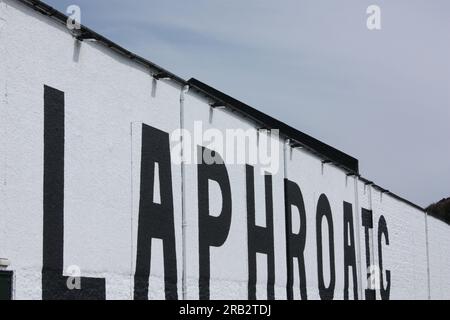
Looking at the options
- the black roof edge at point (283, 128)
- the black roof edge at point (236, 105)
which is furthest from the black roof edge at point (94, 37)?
the black roof edge at point (283, 128)

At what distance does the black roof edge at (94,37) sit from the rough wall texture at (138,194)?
0.35 feet

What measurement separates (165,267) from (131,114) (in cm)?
262

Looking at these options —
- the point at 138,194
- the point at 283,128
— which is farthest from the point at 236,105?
the point at 138,194

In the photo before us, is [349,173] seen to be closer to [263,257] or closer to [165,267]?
[263,257]

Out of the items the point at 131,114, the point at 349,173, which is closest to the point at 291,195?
the point at 349,173

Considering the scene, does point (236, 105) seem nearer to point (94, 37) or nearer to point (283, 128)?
point (283, 128)

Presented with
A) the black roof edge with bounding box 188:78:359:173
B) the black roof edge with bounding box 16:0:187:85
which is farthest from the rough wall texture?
the black roof edge with bounding box 188:78:359:173

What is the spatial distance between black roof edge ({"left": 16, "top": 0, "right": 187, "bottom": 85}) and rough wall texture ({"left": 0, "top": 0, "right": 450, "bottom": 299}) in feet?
0.35

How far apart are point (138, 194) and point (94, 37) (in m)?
2.60

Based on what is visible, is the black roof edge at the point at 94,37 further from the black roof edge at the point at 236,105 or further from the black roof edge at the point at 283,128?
the black roof edge at the point at 283,128

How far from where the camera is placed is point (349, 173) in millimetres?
24891

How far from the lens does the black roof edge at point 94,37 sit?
458 inches

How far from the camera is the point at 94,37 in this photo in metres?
12.9

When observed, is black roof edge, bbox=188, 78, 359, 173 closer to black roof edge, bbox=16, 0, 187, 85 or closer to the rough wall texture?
the rough wall texture
